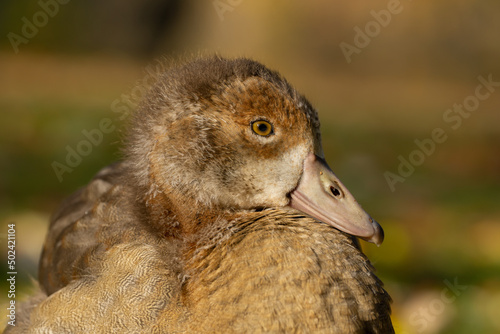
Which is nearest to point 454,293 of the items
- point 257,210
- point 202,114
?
point 257,210

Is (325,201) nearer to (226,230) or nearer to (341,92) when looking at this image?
(226,230)

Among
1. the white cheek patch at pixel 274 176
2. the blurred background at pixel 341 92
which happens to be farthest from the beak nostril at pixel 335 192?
the blurred background at pixel 341 92

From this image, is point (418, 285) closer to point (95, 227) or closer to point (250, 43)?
point (95, 227)

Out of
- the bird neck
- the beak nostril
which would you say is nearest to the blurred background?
Result: the beak nostril

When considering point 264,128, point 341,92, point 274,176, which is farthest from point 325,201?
point 341,92

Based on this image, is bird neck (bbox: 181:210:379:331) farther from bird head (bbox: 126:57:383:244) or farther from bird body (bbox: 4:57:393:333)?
bird head (bbox: 126:57:383:244)

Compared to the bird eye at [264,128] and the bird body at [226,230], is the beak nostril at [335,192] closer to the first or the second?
the bird body at [226,230]
